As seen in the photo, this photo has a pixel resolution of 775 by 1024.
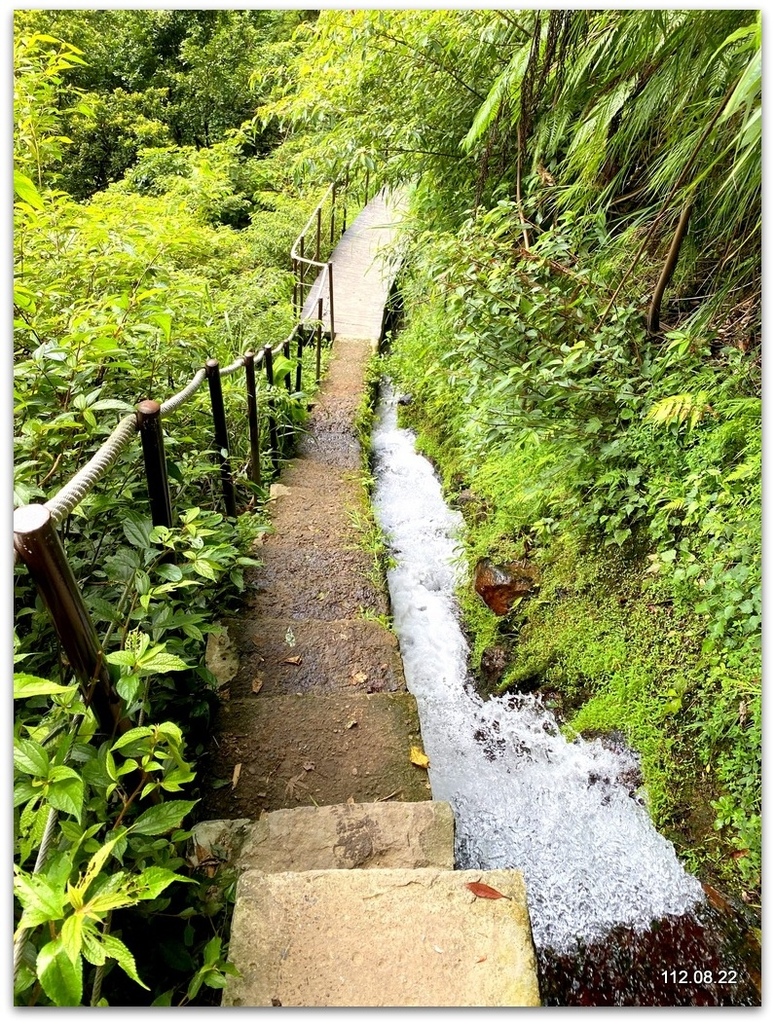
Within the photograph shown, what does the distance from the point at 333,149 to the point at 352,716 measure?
4.18 metres

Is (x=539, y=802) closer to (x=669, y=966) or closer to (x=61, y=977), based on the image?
(x=669, y=966)

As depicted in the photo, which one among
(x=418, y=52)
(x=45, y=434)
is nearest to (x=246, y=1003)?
(x=45, y=434)

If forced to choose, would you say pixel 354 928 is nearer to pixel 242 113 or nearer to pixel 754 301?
pixel 754 301

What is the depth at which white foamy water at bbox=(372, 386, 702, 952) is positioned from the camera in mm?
2215

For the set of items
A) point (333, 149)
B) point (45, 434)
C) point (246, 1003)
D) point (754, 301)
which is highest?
point (333, 149)

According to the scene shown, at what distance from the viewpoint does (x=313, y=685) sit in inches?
100

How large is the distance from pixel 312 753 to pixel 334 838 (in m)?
0.42

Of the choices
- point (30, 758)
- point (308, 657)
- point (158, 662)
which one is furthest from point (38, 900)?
point (308, 657)

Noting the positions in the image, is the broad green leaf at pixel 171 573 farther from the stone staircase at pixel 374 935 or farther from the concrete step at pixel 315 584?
the concrete step at pixel 315 584

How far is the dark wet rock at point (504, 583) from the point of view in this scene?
10.9 ft

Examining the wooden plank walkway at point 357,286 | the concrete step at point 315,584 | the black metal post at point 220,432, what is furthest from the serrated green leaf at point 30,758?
the wooden plank walkway at point 357,286

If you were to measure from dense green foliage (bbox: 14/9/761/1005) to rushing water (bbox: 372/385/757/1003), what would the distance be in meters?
0.16

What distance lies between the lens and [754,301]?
96.3 inches

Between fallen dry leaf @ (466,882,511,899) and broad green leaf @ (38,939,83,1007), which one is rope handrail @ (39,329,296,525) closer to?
broad green leaf @ (38,939,83,1007)
